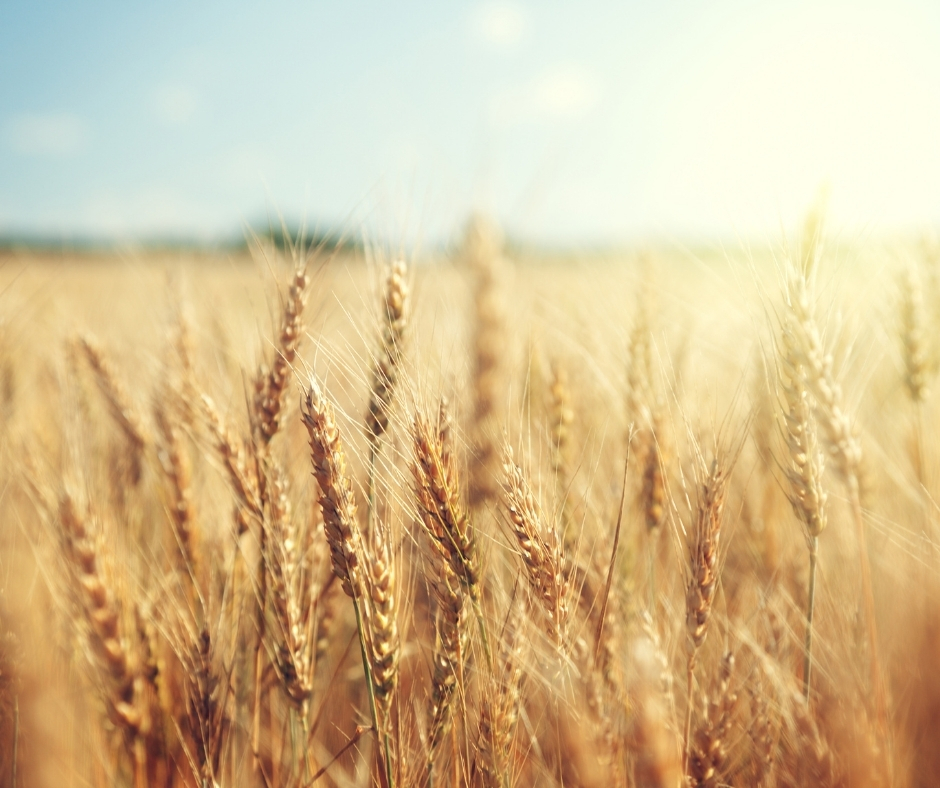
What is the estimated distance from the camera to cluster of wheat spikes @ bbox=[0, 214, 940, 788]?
102 centimetres

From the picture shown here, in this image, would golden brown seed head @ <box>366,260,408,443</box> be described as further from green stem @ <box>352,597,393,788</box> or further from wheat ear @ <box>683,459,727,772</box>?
wheat ear @ <box>683,459,727,772</box>

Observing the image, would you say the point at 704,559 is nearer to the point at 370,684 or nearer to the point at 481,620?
the point at 481,620

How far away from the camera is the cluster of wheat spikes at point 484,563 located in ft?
3.34

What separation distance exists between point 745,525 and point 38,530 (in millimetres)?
2451

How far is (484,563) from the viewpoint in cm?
113

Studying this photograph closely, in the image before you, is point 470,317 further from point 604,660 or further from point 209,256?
point 209,256

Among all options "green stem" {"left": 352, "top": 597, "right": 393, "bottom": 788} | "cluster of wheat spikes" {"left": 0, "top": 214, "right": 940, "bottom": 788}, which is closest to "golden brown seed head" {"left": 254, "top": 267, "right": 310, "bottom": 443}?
"cluster of wheat spikes" {"left": 0, "top": 214, "right": 940, "bottom": 788}

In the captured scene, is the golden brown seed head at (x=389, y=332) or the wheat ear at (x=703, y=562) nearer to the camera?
the wheat ear at (x=703, y=562)

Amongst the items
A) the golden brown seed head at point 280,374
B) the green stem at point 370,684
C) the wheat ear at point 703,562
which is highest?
the golden brown seed head at point 280,374

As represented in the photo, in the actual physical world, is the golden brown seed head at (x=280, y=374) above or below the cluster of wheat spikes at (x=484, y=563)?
above

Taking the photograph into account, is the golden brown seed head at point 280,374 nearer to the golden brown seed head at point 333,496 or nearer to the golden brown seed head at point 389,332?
the golden brown seed head at point 389,332

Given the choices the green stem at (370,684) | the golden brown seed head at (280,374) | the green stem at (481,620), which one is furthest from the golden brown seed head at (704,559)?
the golden brown seed head at (280,374)

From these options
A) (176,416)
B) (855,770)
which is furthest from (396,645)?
(176,416)

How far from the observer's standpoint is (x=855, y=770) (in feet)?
2.76
